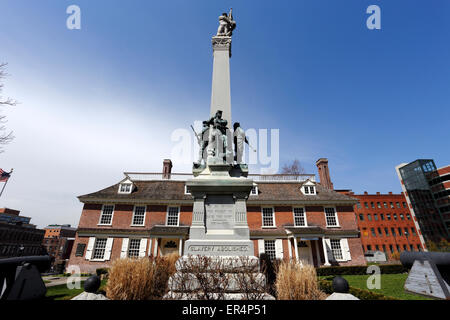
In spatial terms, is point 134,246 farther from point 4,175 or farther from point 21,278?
point 21,278

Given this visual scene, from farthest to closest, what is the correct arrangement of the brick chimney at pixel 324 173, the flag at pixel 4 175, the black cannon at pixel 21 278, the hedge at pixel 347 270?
the brick chimney at pixel 324 173 → the flag at pixel 4 175 → the hedge at pixel 347 270 → the black cannon at pixel 21 278

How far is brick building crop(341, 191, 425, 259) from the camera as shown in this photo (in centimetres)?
4816

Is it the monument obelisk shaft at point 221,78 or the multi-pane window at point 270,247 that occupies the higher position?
the monument obelisk shaft at point 221,78

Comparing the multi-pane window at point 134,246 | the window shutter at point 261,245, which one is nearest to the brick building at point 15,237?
the multi-pane window at point 134,246

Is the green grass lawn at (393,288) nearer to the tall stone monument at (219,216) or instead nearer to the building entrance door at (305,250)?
the tall stone monument at (219,216)

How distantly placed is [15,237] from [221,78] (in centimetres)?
8228

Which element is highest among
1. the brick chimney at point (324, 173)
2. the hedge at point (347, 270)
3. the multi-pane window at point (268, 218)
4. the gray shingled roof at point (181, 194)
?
the brick chimney at point (324, 173)

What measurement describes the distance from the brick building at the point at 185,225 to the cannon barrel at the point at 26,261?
14.3 meters

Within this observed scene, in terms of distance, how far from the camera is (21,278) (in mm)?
5125

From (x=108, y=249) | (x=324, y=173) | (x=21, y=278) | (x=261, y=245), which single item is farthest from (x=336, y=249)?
(x=21, y=278)

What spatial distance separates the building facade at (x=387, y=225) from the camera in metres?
48.1
